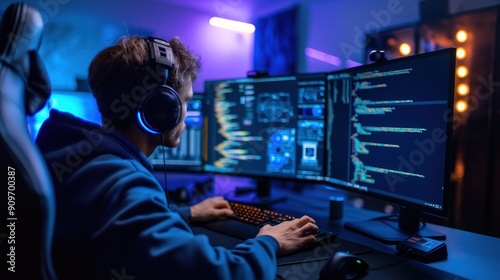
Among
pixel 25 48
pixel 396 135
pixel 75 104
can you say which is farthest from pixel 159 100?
pixel 75 104

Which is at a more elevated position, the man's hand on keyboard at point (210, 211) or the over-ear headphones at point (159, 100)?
the over-ear headphones at point (159, 100)

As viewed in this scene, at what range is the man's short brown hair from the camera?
81 cm

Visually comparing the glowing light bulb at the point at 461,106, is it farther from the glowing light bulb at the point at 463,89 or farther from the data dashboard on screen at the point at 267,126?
the data dashboard on screen at the point at 267,126

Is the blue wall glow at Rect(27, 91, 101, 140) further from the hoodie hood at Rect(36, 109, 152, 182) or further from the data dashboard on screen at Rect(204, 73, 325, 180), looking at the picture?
the hoodie hood at Rect(36, 109, 152, 182)

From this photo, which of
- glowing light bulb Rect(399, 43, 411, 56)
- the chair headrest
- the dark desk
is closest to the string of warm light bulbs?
glowing light bulb Rect(399, 43, 411, 56)

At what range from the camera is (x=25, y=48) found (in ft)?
1.74

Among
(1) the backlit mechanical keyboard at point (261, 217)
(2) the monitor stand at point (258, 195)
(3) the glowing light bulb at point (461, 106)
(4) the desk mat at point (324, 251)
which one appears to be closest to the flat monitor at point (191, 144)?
(2) the monitor stand at point (258, 195)

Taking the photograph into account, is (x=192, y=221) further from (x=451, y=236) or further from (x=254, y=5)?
(x=254, y=5)

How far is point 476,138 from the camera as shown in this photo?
181 cm

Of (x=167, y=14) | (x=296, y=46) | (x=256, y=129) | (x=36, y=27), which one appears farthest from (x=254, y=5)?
(x=36, y=27)

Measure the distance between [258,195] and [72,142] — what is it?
109 centimetres

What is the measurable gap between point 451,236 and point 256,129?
0.85 metres

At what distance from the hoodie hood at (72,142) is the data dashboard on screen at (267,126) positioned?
873 millimetres

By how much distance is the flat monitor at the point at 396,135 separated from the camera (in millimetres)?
949
